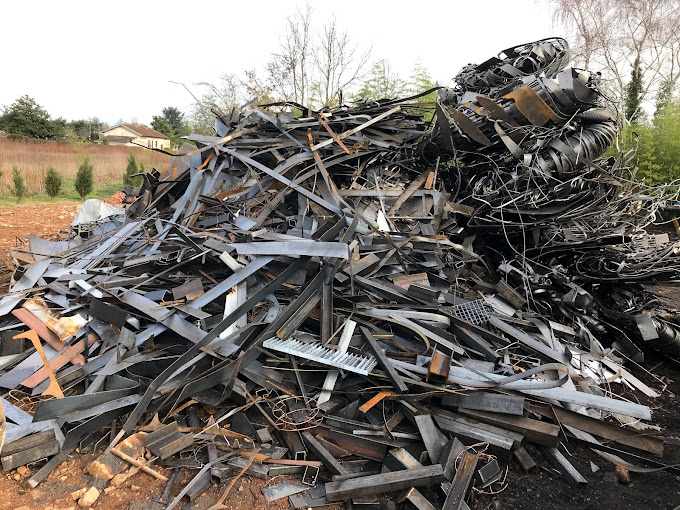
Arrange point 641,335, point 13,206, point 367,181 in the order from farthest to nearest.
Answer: point 13,206
point 367,181
point 641,335

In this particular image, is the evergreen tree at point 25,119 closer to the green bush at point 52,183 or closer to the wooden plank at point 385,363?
the green bush at point 52,183

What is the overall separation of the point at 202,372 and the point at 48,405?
101 centimetres

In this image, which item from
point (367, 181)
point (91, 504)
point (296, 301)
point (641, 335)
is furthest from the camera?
point (367, 181)

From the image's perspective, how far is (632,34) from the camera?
2031 centimetres

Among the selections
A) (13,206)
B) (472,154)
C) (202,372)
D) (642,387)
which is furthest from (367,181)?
(13,206)

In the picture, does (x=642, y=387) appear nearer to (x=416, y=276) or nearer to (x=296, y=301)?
(x=416, y=276)

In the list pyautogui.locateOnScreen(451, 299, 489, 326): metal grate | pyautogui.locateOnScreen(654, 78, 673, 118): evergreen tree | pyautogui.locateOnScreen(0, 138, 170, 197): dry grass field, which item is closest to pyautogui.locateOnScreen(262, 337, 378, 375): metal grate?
pyautogui.locateOnScreen(451, 299, 489, 326): metal grate

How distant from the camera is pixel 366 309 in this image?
369 cm

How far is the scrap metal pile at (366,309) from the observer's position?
9.20ft

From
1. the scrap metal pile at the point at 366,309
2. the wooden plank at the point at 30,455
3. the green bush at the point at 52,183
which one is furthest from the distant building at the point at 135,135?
the wooden plank at the point at 30,455

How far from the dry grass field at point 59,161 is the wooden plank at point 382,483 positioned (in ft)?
59.5

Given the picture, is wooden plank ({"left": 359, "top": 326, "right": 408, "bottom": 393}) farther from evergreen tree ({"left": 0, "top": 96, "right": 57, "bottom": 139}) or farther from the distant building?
the distant building

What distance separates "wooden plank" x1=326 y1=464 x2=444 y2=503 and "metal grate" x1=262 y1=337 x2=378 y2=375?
71 cm

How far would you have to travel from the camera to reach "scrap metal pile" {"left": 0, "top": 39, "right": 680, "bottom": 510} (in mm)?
2803
